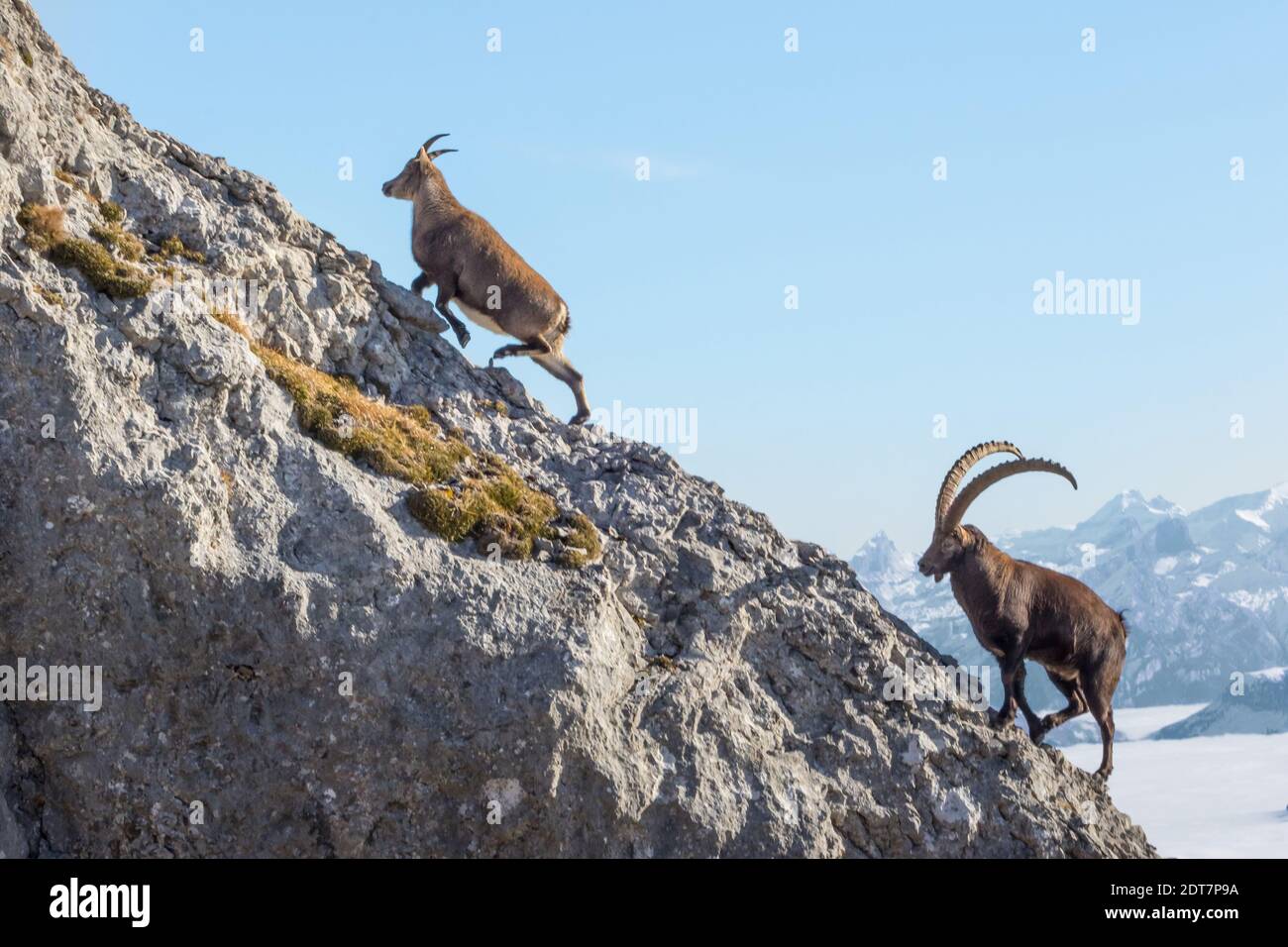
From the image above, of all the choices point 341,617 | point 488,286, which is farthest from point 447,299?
point 341,617

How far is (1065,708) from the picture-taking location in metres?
20.0

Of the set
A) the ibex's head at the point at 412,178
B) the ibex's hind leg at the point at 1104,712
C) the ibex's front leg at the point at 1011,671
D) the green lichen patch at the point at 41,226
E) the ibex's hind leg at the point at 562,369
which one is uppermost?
the ibex's head at the point at 412,178

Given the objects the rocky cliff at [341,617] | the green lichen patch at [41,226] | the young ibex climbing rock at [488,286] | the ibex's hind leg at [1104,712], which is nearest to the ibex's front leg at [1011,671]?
the rocky cliff at [341,617]

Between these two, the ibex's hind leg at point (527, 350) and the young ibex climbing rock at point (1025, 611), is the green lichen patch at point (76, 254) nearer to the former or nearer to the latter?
the ibex's hind leg at point (527, 350)

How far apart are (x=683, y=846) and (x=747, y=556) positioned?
4.64 metres

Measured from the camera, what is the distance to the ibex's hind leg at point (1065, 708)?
19.0 m

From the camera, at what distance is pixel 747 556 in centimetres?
1844

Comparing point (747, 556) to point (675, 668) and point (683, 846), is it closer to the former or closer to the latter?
point (675, 668)

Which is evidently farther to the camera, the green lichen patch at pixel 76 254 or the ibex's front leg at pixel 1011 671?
the ibex's front leg at pixel 1011 671

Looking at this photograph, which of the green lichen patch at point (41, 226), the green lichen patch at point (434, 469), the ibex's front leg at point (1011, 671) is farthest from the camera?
the ibex's front leg at point (1011, 671)

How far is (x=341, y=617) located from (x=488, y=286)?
23.4 ft

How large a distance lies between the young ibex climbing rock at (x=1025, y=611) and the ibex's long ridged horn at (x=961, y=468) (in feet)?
0.05

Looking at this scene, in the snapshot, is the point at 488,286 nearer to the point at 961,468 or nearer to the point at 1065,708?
the point at 961,468

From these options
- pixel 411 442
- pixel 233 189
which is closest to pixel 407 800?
pixel 411 442
